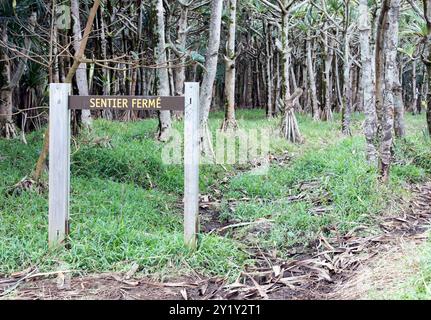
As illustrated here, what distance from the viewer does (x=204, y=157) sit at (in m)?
9.38

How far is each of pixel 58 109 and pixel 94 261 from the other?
4.70ft

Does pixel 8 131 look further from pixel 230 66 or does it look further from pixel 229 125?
pixel 230 66

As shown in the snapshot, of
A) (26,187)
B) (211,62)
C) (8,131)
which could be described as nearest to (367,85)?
(211,62)

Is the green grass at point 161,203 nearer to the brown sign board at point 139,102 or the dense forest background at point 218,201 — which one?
the dense forest background at point 218,201

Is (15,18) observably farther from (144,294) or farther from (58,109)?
(144,294)

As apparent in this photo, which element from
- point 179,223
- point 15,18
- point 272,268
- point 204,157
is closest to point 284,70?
point 204,157

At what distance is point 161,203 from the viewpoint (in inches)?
264

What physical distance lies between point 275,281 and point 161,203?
261 cm

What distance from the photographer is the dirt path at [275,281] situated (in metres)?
4.06

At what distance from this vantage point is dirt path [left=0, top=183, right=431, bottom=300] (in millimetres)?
4059

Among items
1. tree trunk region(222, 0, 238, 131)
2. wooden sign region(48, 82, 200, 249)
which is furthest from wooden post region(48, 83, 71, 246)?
tree trunk region(222, 0, 238, 131)

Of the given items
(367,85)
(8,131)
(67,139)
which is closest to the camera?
(67,139)

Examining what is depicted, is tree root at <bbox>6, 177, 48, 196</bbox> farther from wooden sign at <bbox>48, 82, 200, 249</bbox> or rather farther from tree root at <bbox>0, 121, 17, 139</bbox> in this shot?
tree root at <bbox>0, 121, 17, 139</bbox>

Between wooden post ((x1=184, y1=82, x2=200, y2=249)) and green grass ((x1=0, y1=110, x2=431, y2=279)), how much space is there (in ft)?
0.55
